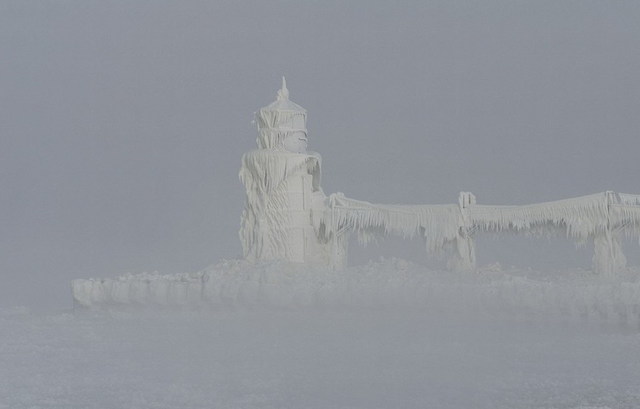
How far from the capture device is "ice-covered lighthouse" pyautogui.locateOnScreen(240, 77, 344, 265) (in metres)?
25.2

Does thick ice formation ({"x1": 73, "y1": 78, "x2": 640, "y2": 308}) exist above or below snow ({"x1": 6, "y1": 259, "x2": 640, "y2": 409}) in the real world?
above

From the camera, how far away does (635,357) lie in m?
17.3

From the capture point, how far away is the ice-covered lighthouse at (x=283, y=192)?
25234 mm

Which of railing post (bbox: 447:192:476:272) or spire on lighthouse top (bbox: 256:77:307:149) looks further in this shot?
spire on lighthouse top (bbox: 256:77:307:149)

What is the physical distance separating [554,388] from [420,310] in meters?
7.11

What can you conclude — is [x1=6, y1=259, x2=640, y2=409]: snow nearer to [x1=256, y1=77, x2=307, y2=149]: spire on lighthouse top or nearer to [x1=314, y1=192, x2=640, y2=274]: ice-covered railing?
[x1=314, y1=192, x2=640, y2=274]: ice-covered railing

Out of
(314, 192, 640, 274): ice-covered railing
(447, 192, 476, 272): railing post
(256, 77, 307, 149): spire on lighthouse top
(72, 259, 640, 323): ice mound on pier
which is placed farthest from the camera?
(256, 77, 307, 149): spire on lighthouse top

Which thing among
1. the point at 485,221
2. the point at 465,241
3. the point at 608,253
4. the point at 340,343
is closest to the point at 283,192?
the point at 465,241

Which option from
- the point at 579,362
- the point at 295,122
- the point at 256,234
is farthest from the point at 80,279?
the point at 579,362

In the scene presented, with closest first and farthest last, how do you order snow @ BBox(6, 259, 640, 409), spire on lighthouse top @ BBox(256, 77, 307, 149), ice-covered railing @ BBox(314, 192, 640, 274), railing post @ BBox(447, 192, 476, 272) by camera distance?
snow @ BBox(6, 259, 640, 409) < ice-covered railing @ BBox(314, 192, 640, 274) < railing post @ BBox(447, 192, 476, 272) < spire on lighthouse top @ BBox(256, 77, 307, 149)

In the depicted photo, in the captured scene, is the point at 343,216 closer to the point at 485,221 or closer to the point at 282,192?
the point at 282,192

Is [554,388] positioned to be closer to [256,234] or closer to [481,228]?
[481,228]

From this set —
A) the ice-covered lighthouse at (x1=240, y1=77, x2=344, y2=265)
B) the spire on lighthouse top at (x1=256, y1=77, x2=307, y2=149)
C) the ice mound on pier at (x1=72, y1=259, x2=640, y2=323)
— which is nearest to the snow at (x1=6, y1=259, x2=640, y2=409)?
the ice mound on pier at (x1=72, y1=259, x2=640, y2=323)

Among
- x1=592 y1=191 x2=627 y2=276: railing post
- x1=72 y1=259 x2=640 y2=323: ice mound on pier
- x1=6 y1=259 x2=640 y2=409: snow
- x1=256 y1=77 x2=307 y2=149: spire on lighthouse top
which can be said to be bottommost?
x1=6 y1=259 x2=640 y2=409: snow
